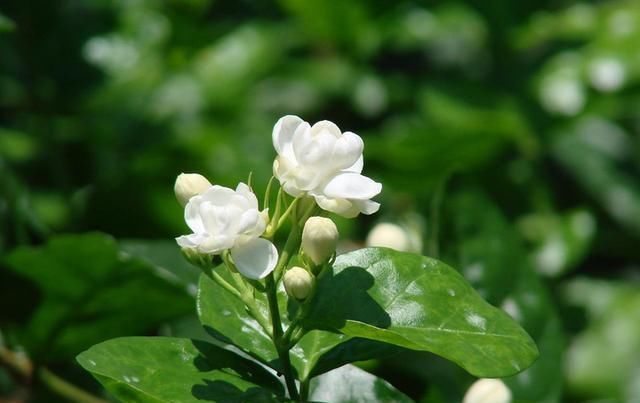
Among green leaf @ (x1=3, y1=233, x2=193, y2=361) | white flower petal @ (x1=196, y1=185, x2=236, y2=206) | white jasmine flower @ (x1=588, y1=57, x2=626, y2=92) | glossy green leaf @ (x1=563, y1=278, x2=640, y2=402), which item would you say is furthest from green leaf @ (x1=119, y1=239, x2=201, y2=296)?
white jasmine flower @ (x1=588, y1=57, x2=626, y2=92)

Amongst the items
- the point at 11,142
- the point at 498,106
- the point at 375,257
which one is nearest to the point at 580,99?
the point at 498,106

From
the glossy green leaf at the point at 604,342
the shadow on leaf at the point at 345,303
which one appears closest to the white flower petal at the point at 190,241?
the shadow on leaf at the point at 345,303

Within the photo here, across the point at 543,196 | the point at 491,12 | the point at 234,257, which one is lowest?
the point at 543,196

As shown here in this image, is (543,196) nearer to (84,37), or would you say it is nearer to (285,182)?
(84,37)

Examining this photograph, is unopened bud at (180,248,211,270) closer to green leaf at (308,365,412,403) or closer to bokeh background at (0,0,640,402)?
green leaf at (308,365,412,403)

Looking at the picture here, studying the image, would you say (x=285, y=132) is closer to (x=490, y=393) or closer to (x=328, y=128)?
(x=328, y=128)

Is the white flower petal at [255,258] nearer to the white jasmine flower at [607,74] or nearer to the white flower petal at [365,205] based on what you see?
the white flower petal at [365,205]
